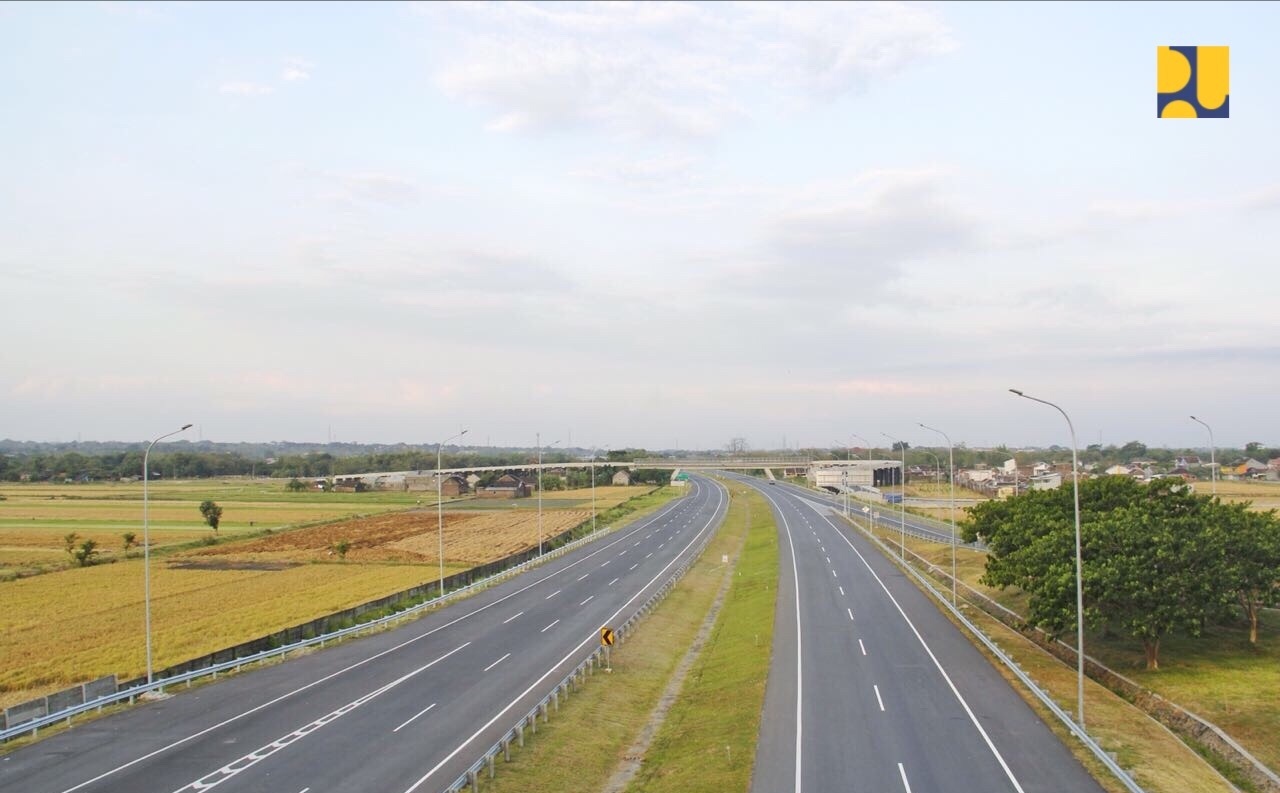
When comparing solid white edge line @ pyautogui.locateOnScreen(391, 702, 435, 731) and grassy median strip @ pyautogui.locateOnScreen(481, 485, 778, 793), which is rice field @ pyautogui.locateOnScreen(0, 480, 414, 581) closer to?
solid white edge line @ pyautogui.locateOnScreen(391, 702, 435, 731)

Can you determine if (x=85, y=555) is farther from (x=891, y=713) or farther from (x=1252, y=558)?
(x=1252, y=558)

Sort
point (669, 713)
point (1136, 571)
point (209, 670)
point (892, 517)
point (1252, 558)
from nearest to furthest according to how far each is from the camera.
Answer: point (669, 713)
point (209, 670)
point (1136, 571)
point (1252, 558)
point (892, 517)

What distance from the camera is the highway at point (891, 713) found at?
24.6 meters

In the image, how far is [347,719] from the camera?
30812 mm

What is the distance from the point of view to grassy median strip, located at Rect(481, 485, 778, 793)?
86.9 ft

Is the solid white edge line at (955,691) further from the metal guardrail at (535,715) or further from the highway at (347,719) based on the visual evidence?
the highway at (347,719)

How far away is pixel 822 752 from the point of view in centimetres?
2691

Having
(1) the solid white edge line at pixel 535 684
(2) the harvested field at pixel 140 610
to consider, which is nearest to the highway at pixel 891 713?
(1) the solid white edge line at pixel 535 684

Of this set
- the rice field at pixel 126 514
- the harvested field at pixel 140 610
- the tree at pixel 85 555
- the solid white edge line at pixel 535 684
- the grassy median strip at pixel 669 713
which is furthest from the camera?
the rice field at pixel 126 514

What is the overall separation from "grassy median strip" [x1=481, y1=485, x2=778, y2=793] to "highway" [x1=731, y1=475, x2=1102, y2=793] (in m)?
1.01

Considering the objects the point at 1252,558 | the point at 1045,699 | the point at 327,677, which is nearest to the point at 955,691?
the point at 1045,699

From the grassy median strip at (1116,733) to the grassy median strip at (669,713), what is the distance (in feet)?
31.7

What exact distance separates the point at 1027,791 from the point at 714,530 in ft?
264

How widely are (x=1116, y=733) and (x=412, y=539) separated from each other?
80.6 meters
